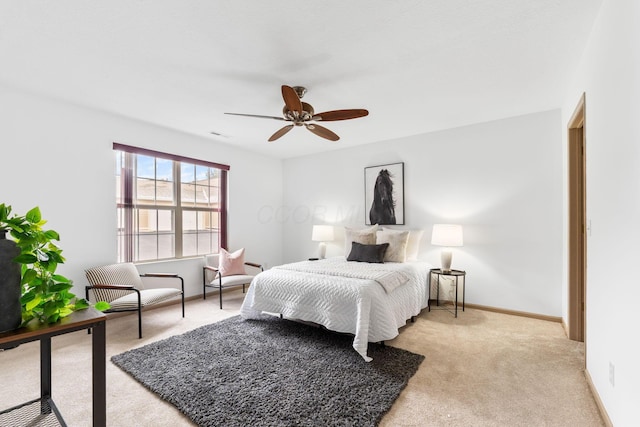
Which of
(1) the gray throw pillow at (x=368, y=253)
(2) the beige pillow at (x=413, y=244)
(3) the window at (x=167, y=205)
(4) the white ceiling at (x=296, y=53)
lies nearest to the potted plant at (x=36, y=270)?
(4) the white ceiling at (x=296, y=53)

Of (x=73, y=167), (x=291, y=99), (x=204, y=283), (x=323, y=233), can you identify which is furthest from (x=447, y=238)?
(x=73, y=167)

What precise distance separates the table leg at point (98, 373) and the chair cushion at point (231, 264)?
3371 millimetres

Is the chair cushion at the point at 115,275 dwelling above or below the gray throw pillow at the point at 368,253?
below

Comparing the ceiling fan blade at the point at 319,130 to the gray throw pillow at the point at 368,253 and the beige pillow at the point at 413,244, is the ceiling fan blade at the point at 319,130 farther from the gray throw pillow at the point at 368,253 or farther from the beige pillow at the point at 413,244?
the beige pillow at the point at 413,244

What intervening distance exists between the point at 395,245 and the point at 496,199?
1424 millimetres

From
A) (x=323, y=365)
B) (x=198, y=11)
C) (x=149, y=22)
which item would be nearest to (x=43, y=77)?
(x=149, y=22)

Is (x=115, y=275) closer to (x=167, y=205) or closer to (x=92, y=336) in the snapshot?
(x=167, y=205)

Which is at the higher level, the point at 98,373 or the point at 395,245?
the point at 395,245

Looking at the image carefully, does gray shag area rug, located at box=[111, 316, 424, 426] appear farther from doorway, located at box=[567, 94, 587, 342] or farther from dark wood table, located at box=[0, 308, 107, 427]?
doorway, located at box=[567, 94, 587, 342]

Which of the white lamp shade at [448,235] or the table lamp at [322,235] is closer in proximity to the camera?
the white lamp shade at [448,235]

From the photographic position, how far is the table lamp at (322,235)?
17.2 ft

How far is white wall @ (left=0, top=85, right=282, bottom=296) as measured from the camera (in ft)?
10.1

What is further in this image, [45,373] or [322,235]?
[322,235]

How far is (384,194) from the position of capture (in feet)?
16.0
